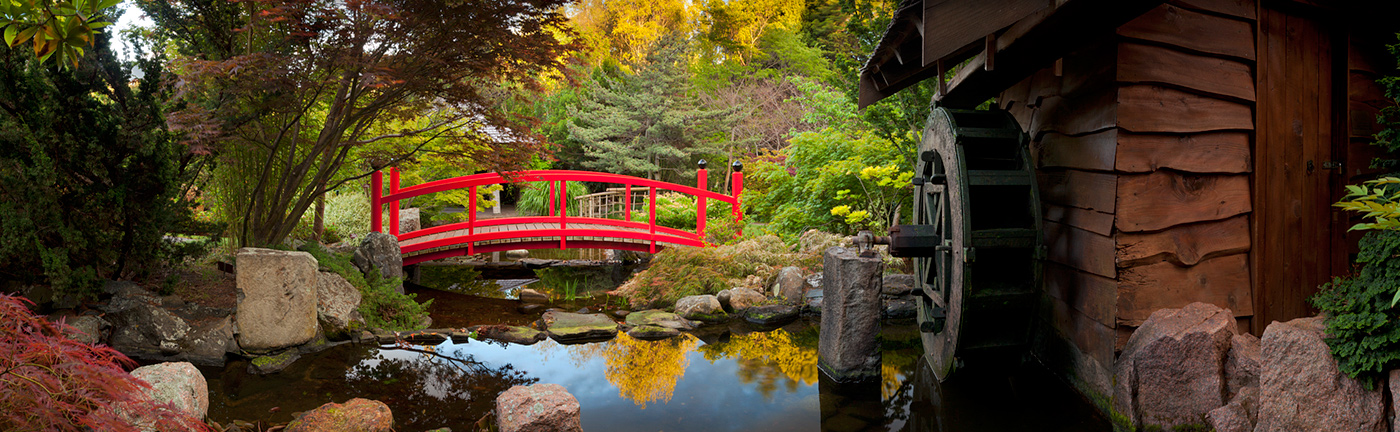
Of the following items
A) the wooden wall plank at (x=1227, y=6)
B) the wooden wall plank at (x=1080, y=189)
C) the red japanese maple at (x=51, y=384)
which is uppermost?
the wooden wall plank at (x=1227, y=6)

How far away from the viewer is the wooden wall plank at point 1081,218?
3479 millimetres

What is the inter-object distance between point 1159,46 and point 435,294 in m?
7.15

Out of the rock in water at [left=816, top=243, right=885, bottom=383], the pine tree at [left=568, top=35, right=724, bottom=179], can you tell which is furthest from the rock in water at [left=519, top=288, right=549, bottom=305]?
the pine tree at [left=568, top=35, right=724, bottom=179]

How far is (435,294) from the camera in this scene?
7.79 m

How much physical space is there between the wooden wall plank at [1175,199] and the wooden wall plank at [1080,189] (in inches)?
3.2

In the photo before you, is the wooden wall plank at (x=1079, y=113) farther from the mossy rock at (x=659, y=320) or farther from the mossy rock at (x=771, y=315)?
the mossy rock at (x=659, y=320)

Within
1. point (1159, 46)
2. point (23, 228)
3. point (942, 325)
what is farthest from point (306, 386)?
point (1159, 46)

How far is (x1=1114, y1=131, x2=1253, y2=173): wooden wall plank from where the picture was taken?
11.0ft

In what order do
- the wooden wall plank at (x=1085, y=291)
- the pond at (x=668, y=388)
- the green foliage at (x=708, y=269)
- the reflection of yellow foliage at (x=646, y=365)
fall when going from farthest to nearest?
the green foliage at (x=708, y=269) < the reflection of yellow foliage at (x=646, y=365) < the pond at (x=668, y=388) < the wooden wall plank at (x=1085, y=291)

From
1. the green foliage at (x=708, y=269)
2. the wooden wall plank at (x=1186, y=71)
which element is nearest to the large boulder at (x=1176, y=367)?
the wooden wall plank at (x=1186, y=71)

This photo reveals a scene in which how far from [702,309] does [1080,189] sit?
138 inches

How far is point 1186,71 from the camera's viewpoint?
3434 millimetres

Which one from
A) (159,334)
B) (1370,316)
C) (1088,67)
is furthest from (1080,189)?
(159,334)

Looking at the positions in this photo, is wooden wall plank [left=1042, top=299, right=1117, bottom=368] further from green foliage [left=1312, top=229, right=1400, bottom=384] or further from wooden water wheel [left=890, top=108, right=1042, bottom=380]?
green foliage [left=1312, top=229, right=1400, bottom=384]
